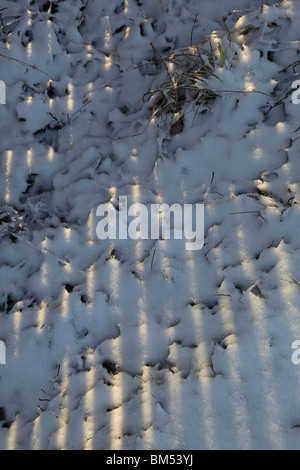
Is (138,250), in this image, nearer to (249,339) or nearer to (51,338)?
(51,338)

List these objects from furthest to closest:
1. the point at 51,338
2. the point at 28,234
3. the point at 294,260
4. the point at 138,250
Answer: the point at 28,234 → the point at 138,250 → the point at 51,338 → the point at 294,260

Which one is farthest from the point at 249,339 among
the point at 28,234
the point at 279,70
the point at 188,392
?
the point at 279,70

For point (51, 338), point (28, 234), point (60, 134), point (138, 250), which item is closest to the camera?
point (51, 338)

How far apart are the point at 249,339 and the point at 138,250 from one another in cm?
59

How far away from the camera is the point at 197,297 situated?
1.68 meters

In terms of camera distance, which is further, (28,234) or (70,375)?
(28,234)

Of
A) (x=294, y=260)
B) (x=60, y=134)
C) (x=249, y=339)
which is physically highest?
(x=60, y=134)

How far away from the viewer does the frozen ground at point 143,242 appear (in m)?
1.45

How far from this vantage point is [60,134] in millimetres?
2289

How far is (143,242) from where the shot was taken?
6.12 ft

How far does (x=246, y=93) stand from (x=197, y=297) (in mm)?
951

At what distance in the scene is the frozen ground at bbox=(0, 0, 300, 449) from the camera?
145 centimetres

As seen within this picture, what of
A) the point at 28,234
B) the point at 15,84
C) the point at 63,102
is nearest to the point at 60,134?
the point at 63,102

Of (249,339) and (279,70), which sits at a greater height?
(279,70)
